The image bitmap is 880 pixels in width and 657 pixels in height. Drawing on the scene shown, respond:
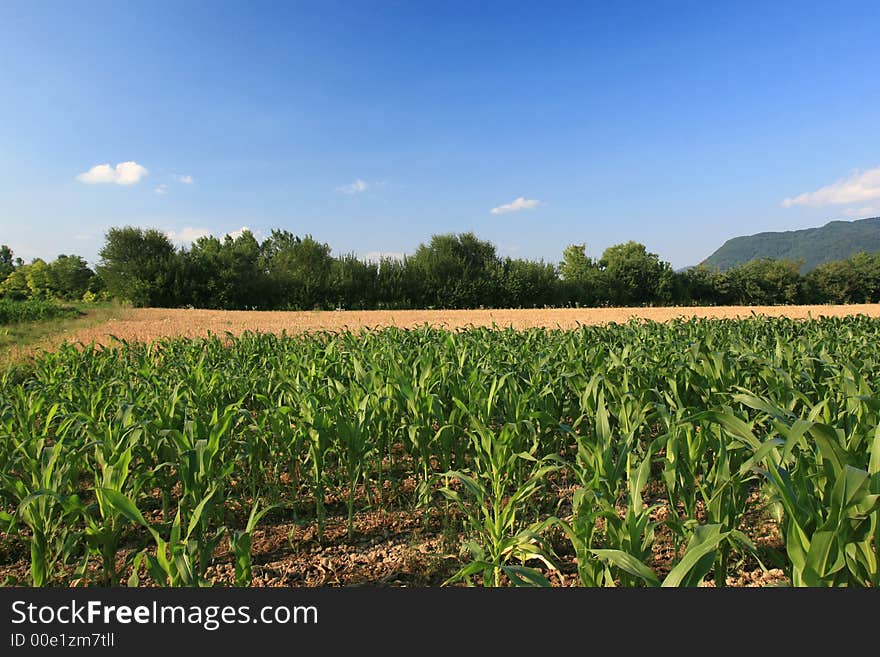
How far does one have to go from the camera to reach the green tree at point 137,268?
40.3m

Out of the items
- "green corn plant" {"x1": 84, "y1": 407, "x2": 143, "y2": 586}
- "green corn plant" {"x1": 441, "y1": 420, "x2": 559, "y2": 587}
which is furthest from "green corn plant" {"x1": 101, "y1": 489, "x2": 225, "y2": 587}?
"green corn plant" {"x1": 441, "y1": 420, "x2": 559, "y2": 587}

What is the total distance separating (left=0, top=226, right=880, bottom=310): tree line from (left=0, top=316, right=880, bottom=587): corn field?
40.1m

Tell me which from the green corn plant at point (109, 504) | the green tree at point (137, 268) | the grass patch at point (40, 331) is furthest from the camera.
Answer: the green tree at point (137, 268)

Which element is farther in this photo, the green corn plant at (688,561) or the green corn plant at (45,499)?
the green corn plant at (45,499)

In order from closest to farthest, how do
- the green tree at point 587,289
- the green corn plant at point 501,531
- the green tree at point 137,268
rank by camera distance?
the green corn plant at point 501,531, the green tree at point 137,268, the green tree at point 587,289

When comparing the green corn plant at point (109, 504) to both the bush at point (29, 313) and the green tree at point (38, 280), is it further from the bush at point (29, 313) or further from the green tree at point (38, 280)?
the green tree at point (38, 280)

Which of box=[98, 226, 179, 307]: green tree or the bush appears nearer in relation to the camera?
the bush

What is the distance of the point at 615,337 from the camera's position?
7.61 m

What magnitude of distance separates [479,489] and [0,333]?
73.7 ft

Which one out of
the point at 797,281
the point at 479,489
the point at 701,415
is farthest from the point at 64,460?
the point at 797,281

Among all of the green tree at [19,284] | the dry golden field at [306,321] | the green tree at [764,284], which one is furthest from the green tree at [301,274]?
the green tree at [764,284]

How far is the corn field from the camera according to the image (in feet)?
6.82

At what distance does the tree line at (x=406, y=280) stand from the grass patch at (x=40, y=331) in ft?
46.5

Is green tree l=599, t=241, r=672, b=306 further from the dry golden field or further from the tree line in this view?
the dry golden field
